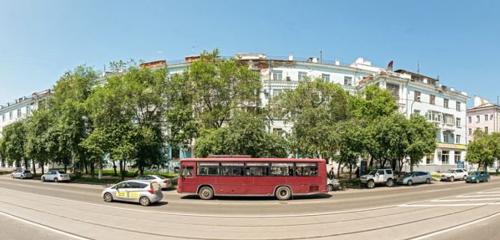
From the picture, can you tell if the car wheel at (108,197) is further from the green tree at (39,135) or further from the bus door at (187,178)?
the green tree at (39,135)

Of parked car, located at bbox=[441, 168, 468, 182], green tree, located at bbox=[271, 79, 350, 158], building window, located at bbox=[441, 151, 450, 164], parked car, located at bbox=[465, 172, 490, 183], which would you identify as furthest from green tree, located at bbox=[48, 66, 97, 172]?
building window, located at bbox=[441, 151, 450, 164]

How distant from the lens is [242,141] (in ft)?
107

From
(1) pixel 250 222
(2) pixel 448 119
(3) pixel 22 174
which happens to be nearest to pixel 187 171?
(1) pixel 250 222

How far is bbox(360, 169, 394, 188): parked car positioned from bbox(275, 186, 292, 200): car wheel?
47.6ft

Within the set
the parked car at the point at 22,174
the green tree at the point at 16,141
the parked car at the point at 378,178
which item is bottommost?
the parked car at the point at 22,174

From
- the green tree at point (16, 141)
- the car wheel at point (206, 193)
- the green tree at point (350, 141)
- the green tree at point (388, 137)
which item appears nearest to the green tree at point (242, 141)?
the green tree at point (350, 141)

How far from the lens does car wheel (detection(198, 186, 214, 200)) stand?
24.8 metres

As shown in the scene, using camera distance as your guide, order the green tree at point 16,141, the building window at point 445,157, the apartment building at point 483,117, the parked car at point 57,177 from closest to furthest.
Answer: the parked car at point 57,177, the green tree at point 16,141, the building window at point 445,157, the apartment building at point 483,117

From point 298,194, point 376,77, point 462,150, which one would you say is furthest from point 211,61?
point 462,150

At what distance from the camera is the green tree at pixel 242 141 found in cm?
3272

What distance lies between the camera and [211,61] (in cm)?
3859

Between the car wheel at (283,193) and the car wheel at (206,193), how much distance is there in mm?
4584

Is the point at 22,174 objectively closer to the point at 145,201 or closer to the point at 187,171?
the point at 187,171

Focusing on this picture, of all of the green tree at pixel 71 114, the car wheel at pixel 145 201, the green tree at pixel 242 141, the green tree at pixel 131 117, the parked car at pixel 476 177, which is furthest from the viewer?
the parked car at pixel 476 177
